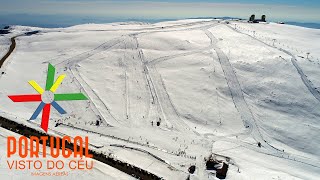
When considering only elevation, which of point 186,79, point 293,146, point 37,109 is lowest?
point 293,146

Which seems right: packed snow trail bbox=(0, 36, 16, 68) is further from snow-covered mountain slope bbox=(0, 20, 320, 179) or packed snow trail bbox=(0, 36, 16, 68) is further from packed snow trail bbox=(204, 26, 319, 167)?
packed snow trail bbox=(204, 26, 319, 167)

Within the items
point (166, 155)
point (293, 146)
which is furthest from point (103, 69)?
point (293, 146)

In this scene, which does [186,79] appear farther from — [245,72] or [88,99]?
[88,99]

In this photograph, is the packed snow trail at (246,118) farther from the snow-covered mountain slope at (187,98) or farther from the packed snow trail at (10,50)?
the packed snow trail at (10,50)

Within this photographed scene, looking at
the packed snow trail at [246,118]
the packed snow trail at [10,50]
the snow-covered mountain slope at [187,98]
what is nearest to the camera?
the snow-covered mountain slope at [187,98]

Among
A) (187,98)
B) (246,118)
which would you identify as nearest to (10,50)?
(187,98)

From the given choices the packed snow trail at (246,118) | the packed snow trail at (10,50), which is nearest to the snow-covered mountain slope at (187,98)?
the packed snow trail at (246,118)

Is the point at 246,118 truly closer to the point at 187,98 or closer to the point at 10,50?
the point at 187,98

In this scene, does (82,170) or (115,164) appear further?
(115,164)

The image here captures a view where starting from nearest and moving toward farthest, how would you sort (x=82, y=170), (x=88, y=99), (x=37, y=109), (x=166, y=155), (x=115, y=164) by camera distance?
(x=82, y=170) < (x=115, y=164) < (x=166, y=155) < (x=37, y=109) < (x=88, y=99)

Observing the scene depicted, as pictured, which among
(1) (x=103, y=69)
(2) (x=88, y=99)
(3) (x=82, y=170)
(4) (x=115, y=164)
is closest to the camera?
(3) (x=82, y=170)
